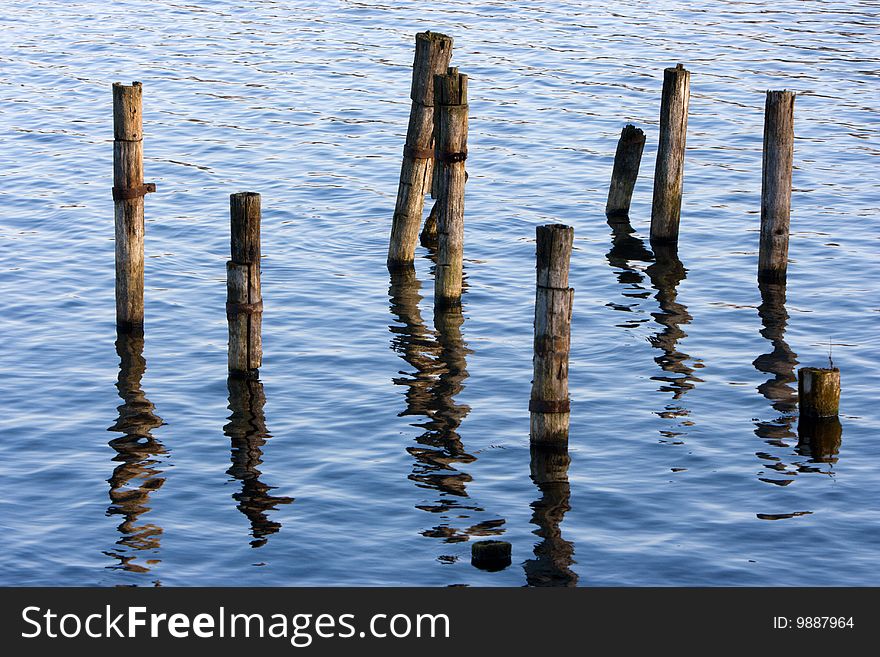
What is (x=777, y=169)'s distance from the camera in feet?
63.3

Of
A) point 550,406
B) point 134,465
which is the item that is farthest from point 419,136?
point 134,465

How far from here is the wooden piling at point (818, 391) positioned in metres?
15.3

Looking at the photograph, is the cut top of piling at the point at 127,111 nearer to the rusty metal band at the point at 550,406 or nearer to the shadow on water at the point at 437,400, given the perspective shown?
the shadow on water at the point at 437,400

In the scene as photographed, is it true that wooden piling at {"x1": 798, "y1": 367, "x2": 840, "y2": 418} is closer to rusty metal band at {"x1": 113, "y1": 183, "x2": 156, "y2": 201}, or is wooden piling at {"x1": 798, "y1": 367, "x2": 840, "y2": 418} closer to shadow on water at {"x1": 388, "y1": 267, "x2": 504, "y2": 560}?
shadow on water at {"x1": 388, "y1": 267, "x2": 504, "y2": 560}

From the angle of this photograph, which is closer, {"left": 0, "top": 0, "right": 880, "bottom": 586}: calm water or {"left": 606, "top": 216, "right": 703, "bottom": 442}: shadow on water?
{"left": 0, "top": 0, "right": 880, "bottom": 586}: calm water

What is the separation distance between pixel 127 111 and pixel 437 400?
5.21m

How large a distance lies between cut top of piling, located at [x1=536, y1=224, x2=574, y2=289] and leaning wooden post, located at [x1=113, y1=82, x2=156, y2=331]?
18.6 ft

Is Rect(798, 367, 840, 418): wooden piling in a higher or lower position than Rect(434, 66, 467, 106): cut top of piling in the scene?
lower

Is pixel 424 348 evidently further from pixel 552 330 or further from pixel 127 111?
pixel 127 111

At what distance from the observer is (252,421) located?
16.2 m

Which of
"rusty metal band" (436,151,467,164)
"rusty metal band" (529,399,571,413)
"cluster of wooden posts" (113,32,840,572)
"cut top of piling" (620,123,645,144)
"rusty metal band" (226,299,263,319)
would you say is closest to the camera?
"cluster of wooden posts" (113,32,840,572)

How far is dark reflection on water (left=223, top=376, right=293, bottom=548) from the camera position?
1380cm

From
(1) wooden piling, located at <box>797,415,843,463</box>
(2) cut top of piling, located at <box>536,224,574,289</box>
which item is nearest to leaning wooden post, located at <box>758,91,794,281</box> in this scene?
(1) wooden piling, located at <box>797,415,843,463</box>
